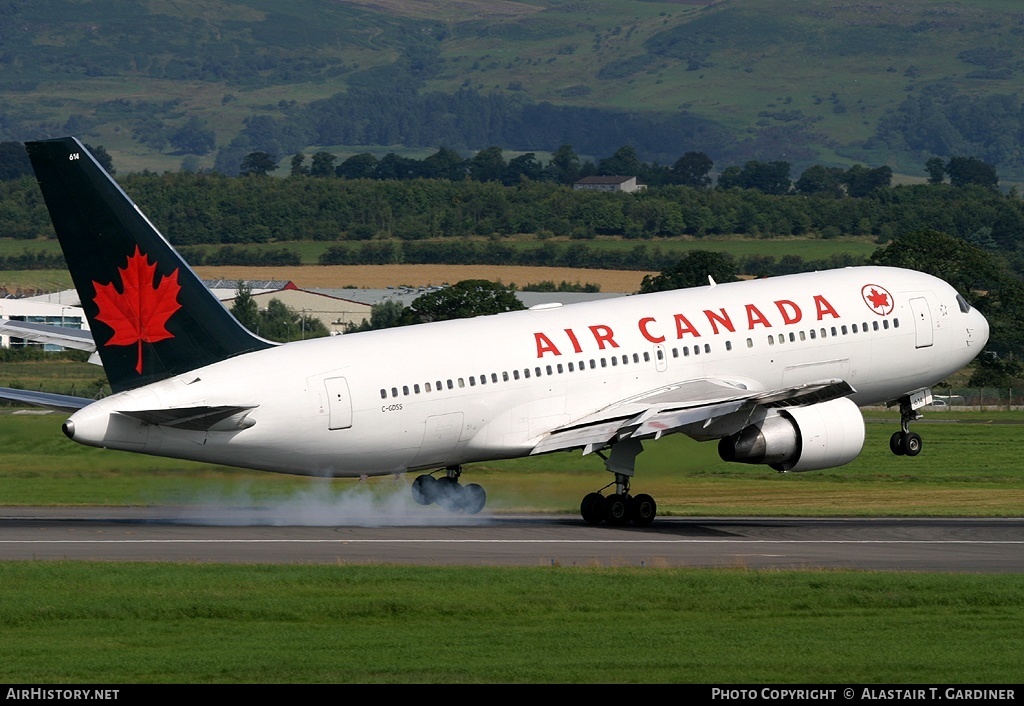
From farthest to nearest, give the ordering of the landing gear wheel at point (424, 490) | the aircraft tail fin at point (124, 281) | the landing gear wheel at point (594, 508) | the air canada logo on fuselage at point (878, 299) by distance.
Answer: the air canada logo on fuselage at point (878, 299), the landing gear wheel at point (424, 490), the landing gear wheel at point (594, 508), the aircraft tail fin at point (124, 281)

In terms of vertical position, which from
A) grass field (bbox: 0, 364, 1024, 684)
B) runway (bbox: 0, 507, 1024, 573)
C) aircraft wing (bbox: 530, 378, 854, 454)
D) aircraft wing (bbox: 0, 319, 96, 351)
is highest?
aircraft wing (bbox: 0, 319, 96, 351)

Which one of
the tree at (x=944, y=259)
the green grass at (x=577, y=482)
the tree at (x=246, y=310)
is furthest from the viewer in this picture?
the tree at (x=246, y=310)

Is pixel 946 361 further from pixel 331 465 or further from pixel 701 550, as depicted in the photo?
pixel 331 465

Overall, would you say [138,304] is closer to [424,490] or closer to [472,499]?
[424,490]

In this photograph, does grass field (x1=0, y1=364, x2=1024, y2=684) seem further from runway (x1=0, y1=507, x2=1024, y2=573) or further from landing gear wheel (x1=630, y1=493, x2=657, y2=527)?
landing gear wheel (x1=630, y1=493, x2=657, y2=527)

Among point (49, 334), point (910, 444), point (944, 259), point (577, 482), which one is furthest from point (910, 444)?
point (944, 259)

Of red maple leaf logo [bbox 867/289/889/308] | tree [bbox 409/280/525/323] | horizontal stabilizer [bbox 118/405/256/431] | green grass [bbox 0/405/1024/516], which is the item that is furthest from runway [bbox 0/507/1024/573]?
tree [bbox 409/280/525/323]

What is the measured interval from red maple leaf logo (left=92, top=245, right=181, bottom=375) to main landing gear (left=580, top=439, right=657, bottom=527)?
40.2ft

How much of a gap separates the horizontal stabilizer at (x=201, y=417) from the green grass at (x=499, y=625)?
5580 millimetres

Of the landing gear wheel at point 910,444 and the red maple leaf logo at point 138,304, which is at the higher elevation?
the red maple leaf logo at point 138,304

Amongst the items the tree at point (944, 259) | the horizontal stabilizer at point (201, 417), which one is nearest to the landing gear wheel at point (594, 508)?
the horizontal stabilizer at point (201, 417)

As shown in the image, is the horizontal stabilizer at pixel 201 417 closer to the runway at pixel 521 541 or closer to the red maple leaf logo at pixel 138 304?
the red maple leaf logo at pixel 138 304

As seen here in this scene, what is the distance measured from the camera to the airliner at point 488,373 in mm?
41688

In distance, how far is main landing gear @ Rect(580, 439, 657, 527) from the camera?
1847 inches
